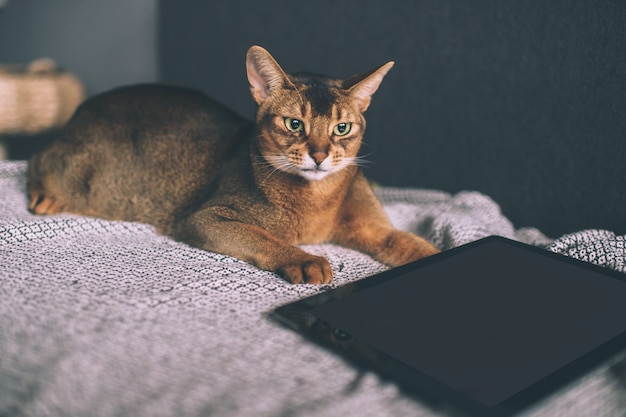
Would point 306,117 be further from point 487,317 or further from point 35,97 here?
point 35,97

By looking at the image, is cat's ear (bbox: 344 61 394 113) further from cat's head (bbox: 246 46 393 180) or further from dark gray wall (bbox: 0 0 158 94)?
dark gray wall (bbox: 0 0 158 94)

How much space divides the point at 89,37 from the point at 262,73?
1992 mm

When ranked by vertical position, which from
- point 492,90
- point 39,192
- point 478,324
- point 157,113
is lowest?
point 39,192

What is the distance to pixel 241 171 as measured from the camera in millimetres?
1234

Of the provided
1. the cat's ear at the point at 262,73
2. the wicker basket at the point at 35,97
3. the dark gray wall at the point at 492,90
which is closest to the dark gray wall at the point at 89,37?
the wicker basket at the point at 35,97

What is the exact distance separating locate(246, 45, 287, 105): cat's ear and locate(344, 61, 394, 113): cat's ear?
5.4 inches

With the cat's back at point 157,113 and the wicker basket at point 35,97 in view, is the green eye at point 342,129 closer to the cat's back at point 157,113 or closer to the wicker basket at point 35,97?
the cat's back at point 157,113

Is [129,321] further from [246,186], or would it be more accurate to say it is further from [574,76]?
[574,76]

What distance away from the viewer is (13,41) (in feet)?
10.3

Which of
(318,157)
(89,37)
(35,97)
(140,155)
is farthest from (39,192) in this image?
(89,37)

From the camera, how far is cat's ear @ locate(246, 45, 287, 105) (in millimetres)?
1090

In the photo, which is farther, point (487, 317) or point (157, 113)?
point (157, 113)

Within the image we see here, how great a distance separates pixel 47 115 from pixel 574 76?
2.17 meters

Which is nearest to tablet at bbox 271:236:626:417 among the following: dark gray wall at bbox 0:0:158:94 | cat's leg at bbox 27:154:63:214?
cat's leg at bbox 27:154:63:214
